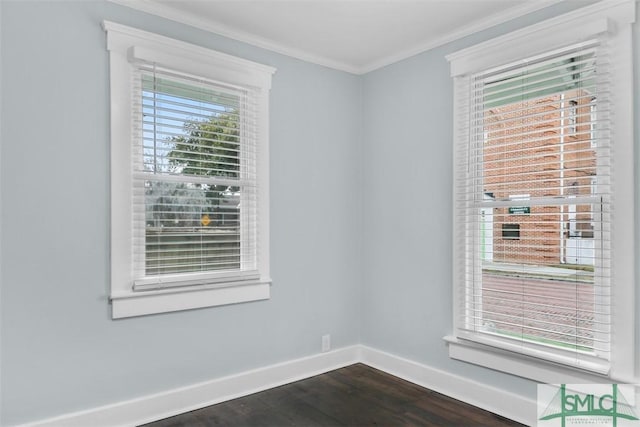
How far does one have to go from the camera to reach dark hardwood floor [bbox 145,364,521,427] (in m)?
2.63

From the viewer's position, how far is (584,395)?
2385 mm

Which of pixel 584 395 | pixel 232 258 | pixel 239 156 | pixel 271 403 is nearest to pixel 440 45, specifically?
pixel 239 156

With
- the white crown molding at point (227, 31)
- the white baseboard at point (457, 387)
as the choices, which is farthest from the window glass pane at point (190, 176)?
the white baseboard at point (457, 387)

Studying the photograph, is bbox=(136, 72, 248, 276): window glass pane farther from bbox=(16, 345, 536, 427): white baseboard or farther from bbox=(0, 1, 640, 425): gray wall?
bbox=(16, 345, 536, 427): white baseboard

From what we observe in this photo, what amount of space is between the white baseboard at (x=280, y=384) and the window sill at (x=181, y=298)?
521 mm

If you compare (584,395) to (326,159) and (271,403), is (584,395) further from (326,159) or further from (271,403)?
(326,159)

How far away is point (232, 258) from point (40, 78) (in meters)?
1.54

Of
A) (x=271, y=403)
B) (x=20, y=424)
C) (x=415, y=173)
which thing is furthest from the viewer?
(x=415, y=173)

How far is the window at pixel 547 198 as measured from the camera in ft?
7.52

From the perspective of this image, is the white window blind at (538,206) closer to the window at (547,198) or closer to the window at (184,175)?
the window at (547,198)

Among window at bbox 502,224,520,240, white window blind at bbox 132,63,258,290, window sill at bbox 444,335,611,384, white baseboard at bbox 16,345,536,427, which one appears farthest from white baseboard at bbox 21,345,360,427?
window at bbox 502,224,520,240

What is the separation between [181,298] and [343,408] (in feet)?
4.15

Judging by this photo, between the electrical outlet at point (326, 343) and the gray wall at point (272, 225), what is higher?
the gray wall at point (272, 225)

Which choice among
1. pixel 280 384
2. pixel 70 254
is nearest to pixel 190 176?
pixel 70 254
